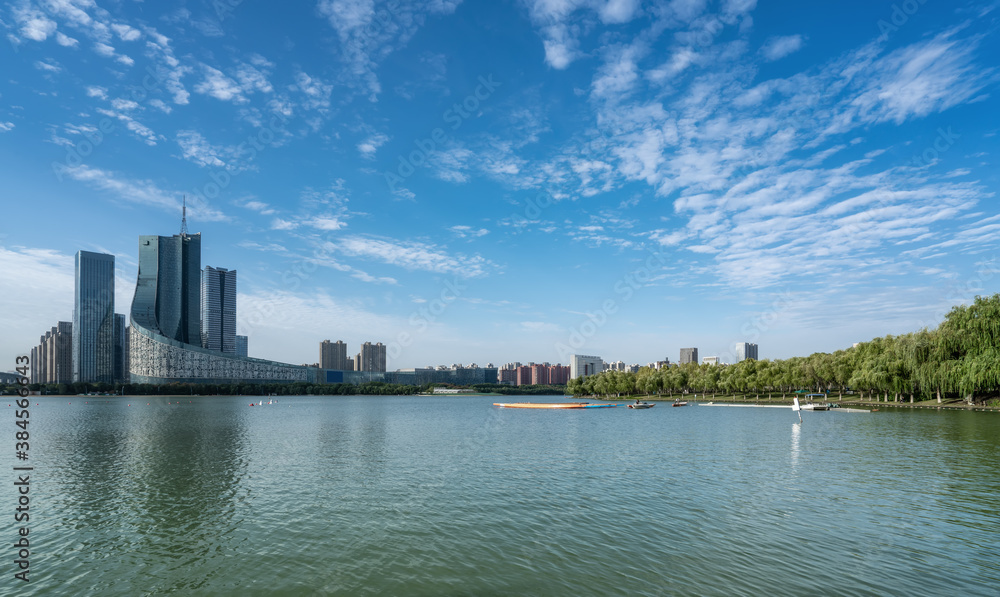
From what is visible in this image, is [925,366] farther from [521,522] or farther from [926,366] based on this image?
[521,522]

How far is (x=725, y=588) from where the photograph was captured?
51.5 ft

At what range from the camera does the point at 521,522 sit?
23.0 metres

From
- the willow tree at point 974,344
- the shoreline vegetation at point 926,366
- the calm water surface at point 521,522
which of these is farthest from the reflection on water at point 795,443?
the shoreline vegetation at point 926,366

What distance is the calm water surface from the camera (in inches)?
656

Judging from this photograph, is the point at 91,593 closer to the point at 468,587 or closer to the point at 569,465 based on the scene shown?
the point at 468,587

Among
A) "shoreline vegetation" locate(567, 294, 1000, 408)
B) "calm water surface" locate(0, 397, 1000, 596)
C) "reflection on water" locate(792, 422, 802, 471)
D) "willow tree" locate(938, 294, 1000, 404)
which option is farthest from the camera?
"shoreline vegetation" locate(567, 294, 1000, 408)

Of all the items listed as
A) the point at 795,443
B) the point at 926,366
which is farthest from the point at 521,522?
the point at 926,366

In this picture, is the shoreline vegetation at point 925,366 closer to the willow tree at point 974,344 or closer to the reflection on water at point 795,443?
the willow tree at point 974,344

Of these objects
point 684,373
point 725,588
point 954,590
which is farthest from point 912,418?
point 684,373

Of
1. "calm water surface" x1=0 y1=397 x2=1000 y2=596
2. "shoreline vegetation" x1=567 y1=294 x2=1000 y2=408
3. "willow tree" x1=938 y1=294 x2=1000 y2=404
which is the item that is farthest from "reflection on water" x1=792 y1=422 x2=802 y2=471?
"shoreline vegetation" x1=567 y1=294 x2=1000 y2=408

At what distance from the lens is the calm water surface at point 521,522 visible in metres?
16.7

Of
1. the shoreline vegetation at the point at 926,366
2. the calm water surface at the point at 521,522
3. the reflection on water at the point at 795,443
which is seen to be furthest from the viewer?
the shoreline vegetation at the point at 926,366

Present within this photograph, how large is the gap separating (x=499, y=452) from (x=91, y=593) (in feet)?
109

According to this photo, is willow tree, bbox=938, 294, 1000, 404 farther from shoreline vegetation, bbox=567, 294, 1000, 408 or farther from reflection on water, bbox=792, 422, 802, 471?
reflection on water, bbox=792, 422, 802, 471
